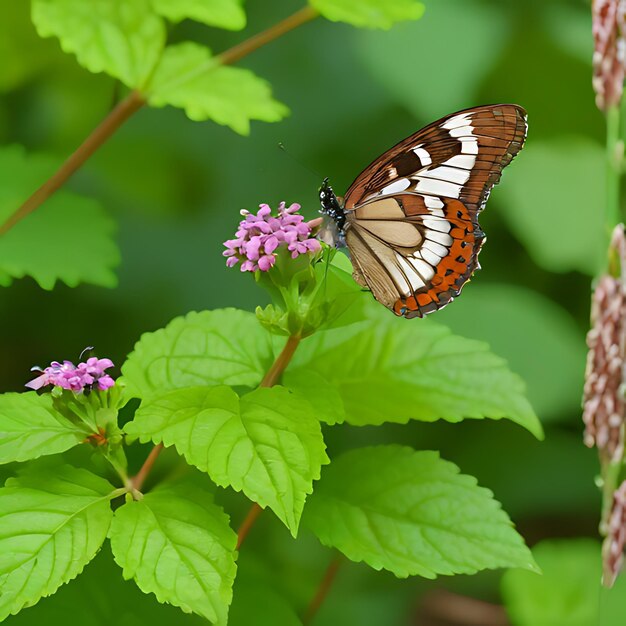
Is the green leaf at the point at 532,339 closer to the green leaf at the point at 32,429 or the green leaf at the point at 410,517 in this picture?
the green leaf at the point at 410,517

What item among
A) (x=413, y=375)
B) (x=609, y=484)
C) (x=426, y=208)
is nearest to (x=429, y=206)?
(x=426, y=208)

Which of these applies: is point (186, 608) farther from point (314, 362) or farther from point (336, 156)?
point (336, 156)

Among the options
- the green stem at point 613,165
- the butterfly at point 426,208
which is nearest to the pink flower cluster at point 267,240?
the butterfly at point 426,208

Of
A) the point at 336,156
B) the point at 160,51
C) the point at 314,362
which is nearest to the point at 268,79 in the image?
the point at 336,156

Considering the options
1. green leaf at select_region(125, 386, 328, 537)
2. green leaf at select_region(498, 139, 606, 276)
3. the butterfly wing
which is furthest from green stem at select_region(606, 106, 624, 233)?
green leaf at select_region(125, 386, 328, 537)

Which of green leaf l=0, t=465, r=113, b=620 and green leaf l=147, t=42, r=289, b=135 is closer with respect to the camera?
green leaf l=0, t=465, r=113, b=620

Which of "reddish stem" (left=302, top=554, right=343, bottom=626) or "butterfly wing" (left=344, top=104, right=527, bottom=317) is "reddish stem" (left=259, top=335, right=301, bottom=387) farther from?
"reddish stem" (left=302, top=554, right=343, bottom=626)
